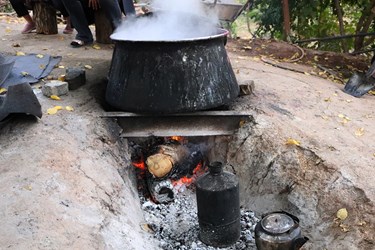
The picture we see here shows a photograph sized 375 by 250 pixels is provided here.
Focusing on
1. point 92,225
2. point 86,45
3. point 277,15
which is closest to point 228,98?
point 92,225

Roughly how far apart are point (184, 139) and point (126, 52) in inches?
42.7

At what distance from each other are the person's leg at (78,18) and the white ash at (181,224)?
11.4ft

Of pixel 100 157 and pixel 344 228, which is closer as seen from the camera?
pixel 344 228

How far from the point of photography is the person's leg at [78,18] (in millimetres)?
6172

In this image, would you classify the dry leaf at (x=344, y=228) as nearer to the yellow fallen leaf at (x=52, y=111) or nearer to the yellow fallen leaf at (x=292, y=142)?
the yellow fallen leaf at (x=292, y=142)

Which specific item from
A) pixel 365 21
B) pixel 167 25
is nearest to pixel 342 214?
pixel 167 25

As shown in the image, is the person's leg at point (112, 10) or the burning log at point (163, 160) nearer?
the burning log at point (163, 160)

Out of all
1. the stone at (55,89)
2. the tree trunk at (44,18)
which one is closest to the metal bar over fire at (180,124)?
the stone at (55,89)

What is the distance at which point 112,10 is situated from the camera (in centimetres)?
592

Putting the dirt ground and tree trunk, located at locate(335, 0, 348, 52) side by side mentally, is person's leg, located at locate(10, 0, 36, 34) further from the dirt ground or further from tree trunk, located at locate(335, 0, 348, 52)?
tree trunk, located at locate(335, 0, 348, 52)

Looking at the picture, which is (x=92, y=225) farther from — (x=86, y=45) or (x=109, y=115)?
(x=86, y=45)

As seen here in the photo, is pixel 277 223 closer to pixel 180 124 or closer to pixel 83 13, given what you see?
pixel 180 124

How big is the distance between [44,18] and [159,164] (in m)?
4.52

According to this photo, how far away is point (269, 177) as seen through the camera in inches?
147
